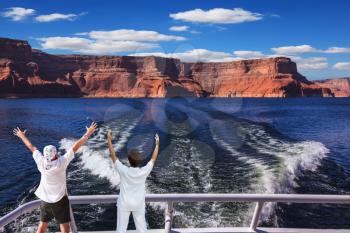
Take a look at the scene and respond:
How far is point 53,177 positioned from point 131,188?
43.1 inches

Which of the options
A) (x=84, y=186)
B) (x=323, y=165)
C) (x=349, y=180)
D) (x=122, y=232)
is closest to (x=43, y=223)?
(x=122, y=232)

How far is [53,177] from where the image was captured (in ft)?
18.7

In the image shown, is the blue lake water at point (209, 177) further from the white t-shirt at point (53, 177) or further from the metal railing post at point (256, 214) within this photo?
the white t-shirt at point (53, 177)

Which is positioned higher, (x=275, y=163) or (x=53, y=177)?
(x=53, y=177)

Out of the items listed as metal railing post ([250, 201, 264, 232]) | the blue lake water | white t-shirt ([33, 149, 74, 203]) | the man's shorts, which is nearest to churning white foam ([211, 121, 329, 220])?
the blue lake water

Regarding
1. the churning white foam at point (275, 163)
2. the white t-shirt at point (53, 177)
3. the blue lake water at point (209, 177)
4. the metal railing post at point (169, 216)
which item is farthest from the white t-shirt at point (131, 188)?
the churning white foam at point (275, 163)

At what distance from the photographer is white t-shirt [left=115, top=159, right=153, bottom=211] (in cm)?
555

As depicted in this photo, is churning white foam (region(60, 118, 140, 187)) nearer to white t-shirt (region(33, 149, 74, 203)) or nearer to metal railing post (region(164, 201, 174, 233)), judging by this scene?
metal railing post (region(164, 201, 174, 233))

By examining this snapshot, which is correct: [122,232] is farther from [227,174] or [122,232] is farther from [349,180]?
[349,180]

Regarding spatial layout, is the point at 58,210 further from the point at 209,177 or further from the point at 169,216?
the point at 209,177

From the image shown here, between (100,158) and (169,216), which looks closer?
(169,216)

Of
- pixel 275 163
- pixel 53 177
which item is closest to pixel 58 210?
pixel 53 177

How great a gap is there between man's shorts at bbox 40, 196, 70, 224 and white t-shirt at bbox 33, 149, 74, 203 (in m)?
0.07

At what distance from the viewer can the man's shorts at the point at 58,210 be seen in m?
5.77
